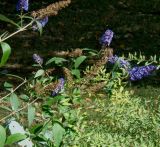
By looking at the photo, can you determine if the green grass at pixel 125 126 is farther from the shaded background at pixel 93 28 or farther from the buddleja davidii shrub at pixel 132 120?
the shaded background at pixel 93 28

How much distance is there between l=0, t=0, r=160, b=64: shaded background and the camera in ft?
32.3

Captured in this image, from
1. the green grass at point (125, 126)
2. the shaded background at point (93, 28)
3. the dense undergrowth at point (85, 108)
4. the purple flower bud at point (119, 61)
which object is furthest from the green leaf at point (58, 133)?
the shaded background at point (93, 28)

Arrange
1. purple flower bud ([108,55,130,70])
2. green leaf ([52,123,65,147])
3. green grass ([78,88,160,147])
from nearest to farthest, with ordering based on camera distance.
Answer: green leaf ([52,123,65,147]), green grass ([78,88,160,147]), purple flower bud ([108,55,130,70])

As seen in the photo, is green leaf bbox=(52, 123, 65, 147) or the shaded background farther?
the shaded background

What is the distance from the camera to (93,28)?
11.2 m

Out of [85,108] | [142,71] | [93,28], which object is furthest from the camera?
[93,28]

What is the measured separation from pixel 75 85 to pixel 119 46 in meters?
6.93

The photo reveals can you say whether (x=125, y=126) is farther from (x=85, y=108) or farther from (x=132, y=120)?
(x=85, y=108)

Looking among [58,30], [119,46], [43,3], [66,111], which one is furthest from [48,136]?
[43,3]

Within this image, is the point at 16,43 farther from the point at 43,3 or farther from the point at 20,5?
the point at 20,5

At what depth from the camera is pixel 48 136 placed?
3.01 metres

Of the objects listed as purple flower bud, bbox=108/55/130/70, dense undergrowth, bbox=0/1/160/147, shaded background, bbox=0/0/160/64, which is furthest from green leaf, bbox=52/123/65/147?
shaded background, bbox=0/0/160/64

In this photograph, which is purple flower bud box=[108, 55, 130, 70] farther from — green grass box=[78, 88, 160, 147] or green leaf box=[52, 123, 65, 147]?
green leaf box=[52, 123, 65, 147]

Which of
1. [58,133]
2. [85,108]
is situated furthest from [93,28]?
[58,133]
